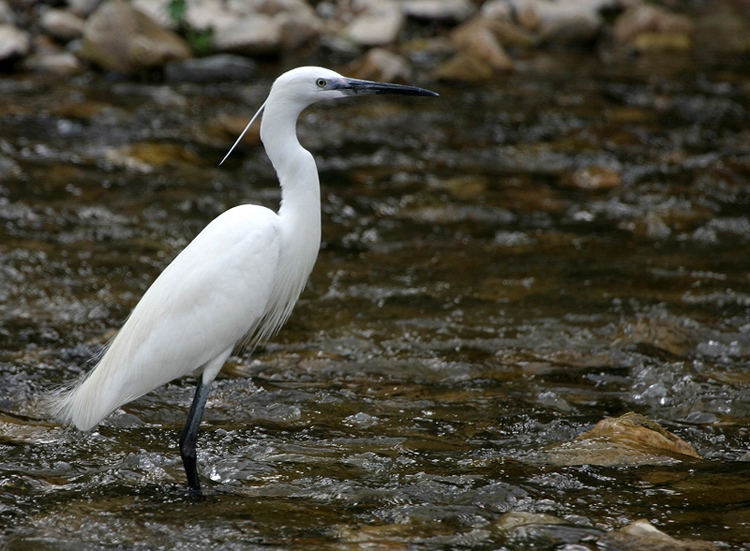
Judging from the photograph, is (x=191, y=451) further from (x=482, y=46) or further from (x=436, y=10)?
(x=436, y=10)

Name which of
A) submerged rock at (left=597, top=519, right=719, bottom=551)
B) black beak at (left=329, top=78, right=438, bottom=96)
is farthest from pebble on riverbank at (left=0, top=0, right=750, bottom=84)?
submerged rock at (left=597, top=519, right=719, bottom=551)

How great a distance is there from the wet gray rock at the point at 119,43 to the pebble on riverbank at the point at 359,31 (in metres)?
0.01

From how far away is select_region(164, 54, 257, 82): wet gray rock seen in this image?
417 inches

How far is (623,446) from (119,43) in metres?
8.68

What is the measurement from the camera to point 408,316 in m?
5.58

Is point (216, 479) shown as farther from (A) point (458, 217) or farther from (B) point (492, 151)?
(B) point (492, 151)

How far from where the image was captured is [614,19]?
581 inches

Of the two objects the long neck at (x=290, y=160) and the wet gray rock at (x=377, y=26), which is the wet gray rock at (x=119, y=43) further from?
the long neck at (x=290, y=160)

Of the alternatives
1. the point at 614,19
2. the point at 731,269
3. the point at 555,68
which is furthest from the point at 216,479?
the point at 614,19

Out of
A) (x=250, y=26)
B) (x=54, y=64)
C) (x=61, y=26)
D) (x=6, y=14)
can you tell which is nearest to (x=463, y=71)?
(x=250, y=26)

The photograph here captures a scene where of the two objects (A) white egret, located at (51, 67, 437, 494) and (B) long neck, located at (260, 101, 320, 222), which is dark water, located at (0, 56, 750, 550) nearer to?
(A) white egret, located at (51, 67, 437, 494)

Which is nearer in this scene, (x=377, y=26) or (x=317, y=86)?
(x=317, y=86)

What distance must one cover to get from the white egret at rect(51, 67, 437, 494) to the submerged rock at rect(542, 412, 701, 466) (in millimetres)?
1387

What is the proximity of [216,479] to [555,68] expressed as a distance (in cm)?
960
